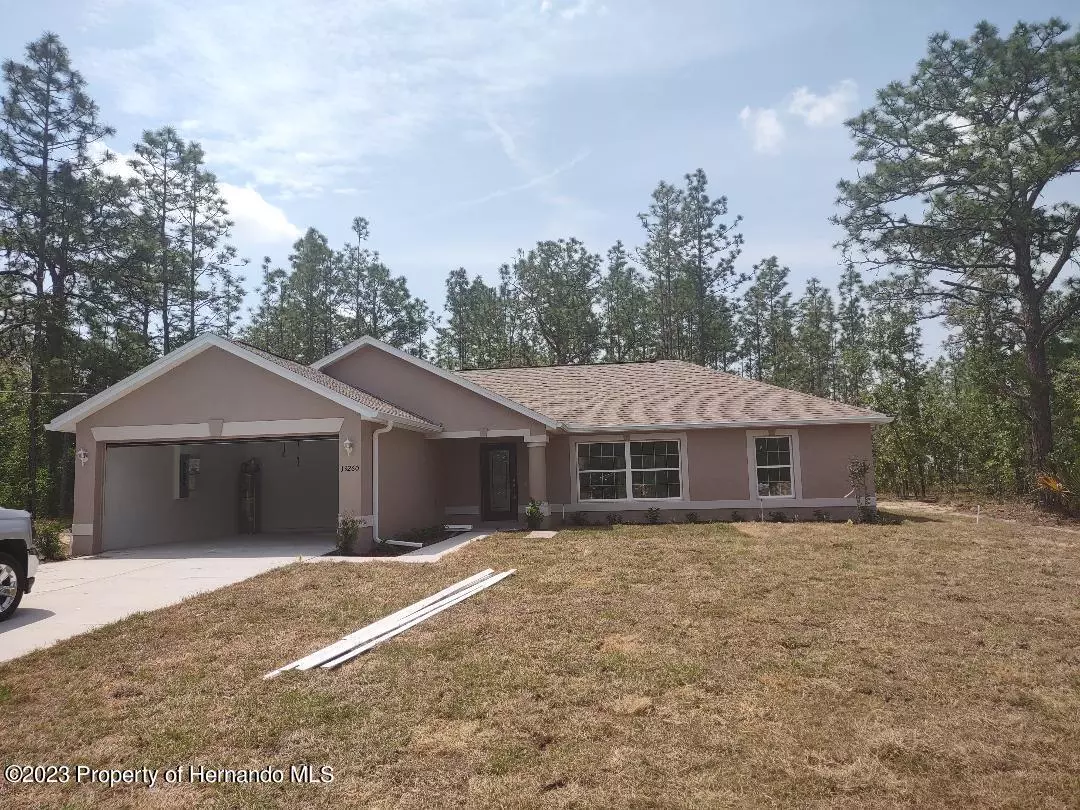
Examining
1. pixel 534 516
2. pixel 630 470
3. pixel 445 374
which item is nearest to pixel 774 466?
pixel 630 470

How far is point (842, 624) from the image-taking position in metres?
7.12

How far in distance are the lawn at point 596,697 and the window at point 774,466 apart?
8175 millimetres

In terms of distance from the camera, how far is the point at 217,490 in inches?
682

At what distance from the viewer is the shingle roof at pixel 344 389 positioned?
1371 centimetres

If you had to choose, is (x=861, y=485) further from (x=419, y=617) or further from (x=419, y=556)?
(x=419, y=617)

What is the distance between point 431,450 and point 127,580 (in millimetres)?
8025

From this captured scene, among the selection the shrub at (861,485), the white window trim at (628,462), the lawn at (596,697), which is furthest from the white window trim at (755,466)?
the lawn at (596,697)

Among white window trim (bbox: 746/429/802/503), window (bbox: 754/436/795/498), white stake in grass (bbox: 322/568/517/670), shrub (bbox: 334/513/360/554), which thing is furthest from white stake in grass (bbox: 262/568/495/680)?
window (bbox: 754/436/795/498)

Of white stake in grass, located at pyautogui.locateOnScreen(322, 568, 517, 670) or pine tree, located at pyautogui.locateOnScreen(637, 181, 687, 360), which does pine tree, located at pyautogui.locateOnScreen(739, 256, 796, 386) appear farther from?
white stake in grass, located at pyautogui.locateOnScreen(322, 568, 517, 670)

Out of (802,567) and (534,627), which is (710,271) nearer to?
(802,567)

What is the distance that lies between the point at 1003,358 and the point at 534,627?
914 inches

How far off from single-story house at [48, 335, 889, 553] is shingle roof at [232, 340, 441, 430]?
4.0 inches

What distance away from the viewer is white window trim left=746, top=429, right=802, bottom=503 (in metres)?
17.4

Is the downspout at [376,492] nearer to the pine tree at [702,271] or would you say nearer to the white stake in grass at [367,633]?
the white stake in grass at [367,633]
